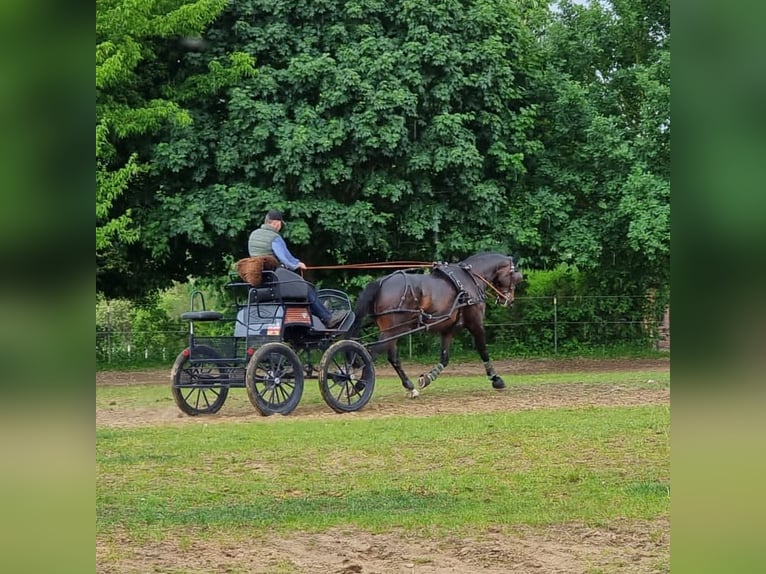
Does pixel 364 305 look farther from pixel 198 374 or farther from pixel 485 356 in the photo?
pixel 198 374

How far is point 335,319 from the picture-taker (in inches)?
408

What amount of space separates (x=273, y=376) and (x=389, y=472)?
3.37m

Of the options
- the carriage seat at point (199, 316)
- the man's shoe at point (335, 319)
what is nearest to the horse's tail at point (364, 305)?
the man's shoe at point (335, 319)

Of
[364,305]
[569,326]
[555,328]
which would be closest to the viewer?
[364,305]

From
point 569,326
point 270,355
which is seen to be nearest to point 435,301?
point 270,355

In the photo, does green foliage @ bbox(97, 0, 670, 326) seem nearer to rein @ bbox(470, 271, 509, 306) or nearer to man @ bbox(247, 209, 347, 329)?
rein @ bbox(470, 271, 509, 306)

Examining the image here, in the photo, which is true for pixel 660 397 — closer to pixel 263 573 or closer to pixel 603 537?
pixel 603 537

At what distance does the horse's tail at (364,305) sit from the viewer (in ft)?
35.8

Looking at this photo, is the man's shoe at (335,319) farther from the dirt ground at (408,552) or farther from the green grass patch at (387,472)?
the dirt ground at (408,552)

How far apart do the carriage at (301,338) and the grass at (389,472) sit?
26.2 inches

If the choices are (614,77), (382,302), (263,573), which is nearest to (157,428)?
(382,302)
